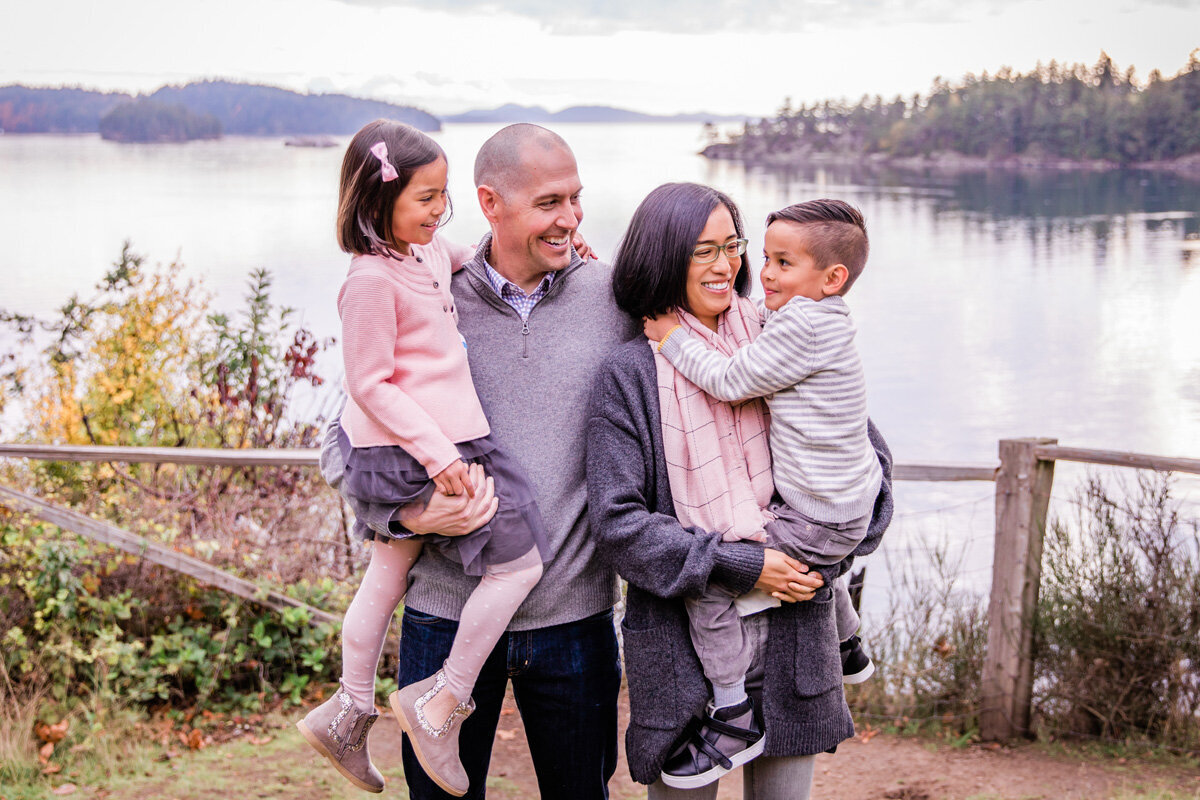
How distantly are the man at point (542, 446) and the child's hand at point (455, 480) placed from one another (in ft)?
0.22

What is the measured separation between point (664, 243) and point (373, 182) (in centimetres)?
52

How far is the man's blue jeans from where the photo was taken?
6.04ft

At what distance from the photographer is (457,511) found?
5.58ft

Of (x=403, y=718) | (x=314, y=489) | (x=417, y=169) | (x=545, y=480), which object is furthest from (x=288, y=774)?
(x=417, y=169)

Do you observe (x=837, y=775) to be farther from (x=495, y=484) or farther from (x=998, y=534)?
(x=495, y=484)

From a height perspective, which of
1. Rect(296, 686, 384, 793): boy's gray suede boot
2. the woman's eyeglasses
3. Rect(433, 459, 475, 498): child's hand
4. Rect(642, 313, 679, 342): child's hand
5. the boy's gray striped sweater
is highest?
the woman's eyeglasses

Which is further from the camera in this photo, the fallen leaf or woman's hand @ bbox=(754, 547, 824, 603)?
the fallen leaf

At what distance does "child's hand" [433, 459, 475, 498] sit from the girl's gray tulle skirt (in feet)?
0.12

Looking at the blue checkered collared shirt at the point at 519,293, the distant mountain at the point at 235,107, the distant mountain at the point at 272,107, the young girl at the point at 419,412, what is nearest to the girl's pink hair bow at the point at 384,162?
the young girl at the point at 419,412

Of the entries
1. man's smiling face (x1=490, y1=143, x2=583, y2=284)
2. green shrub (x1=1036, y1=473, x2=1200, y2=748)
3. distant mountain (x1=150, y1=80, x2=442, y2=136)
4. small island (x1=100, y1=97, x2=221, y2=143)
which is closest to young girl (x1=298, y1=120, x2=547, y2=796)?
man's smiling face (x1=490, y1=143, x2=583, y2=284)

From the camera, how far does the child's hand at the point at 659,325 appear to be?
5.73 feet

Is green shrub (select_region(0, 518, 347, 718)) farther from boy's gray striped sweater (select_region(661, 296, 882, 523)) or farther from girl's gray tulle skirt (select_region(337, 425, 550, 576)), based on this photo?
boy's gray striped sweater (select_region(661, 296, 882, 523))

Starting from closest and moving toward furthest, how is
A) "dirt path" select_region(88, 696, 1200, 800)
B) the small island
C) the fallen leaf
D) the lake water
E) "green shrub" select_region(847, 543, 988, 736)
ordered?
"dirt path" select_region(88, 696, 1200, 800) < the fallen leaf < "green shrub" select_region(847, 543, 988, 736) < the small island < the lake water

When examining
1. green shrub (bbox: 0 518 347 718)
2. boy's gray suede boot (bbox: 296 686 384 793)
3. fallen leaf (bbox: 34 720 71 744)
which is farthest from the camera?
green shrub (bbox: 0 518 347 718)
